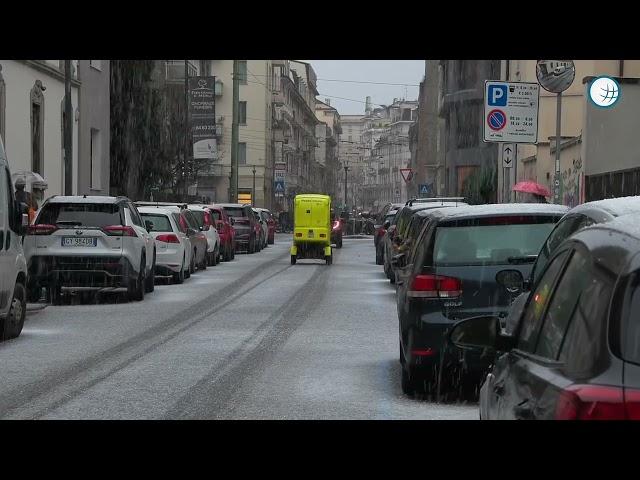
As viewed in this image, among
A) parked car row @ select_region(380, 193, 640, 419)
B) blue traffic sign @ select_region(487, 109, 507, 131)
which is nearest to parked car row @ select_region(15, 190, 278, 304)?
blue traffic sign @ select_region(487, 109, 507, 131)

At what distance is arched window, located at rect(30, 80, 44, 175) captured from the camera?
108ft

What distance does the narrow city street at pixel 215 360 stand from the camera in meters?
9.17

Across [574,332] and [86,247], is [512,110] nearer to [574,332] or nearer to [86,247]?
[86,247]

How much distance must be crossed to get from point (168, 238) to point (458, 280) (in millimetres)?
15919

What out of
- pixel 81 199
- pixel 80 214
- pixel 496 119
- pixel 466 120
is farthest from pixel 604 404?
pixel 466 120

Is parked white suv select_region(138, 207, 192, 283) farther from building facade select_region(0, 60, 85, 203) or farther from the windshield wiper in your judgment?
the windshield wiper

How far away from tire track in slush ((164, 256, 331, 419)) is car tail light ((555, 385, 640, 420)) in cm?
560

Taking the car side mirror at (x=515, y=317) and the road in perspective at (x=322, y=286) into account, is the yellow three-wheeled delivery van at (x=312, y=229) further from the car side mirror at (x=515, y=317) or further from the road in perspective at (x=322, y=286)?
the car side mirror at (x=515, y=317)

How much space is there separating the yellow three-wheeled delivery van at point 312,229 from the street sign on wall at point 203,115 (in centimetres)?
1085

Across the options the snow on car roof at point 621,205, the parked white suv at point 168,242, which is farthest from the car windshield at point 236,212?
the snow on car roof at point 621,205

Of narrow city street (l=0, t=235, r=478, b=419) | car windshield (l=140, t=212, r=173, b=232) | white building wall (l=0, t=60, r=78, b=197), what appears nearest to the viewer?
narrow city street (l=0, t=235, r=478, b=419)
